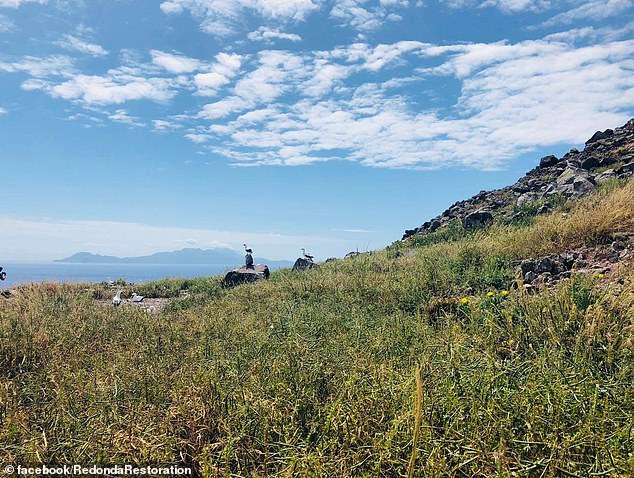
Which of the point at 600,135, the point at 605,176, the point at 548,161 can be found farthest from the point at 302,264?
the point at 600,135

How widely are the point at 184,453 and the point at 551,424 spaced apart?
2385 millimetres

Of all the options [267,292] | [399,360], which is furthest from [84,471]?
[267,292]

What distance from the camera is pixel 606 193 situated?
425 inches

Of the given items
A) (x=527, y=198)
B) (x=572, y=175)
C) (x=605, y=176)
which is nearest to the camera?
(x=605, y=176)

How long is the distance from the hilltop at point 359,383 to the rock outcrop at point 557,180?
682 centimetres

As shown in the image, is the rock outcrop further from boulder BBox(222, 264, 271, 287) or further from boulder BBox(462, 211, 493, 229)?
boulder BBox(222, 264, 271, 287)

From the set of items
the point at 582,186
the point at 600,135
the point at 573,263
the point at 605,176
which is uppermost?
the point at 600,135

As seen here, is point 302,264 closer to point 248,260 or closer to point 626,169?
point 248,260

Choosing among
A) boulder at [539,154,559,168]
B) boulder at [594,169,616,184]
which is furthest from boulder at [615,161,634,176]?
boulder at [539,154,559,168]

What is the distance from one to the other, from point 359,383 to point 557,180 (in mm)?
15149

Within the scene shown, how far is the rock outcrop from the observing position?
13777 millimetres

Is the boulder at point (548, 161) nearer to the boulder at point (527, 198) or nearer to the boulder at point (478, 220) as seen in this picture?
the boulder at point (527, 198)

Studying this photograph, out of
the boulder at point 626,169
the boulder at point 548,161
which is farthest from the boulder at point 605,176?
the boulder at point 548,161

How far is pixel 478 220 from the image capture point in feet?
49.1
